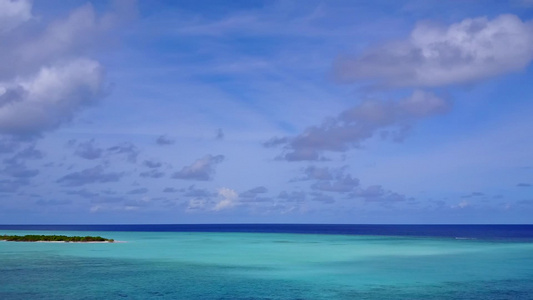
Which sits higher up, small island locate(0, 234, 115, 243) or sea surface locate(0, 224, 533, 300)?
small island locate(0, 234, 115, 243)

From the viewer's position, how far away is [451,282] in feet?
101

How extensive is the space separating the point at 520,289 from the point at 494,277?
4.91 m

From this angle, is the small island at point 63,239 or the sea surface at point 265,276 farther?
the small island at point 63,239

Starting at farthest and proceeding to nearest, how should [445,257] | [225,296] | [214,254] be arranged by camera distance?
[214,254]
[445,257]
[225,296]

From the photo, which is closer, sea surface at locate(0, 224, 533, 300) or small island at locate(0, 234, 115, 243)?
sea surface at locate(0, 224, 533, 300)

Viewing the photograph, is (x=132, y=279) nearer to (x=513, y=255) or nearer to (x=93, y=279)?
(x=93, y=279)

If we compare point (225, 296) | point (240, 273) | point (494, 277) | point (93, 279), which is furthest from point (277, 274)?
point (494, 277)

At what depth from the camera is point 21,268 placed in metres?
36.9

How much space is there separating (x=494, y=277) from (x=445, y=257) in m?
13.7

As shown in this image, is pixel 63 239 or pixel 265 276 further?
pixel 63 239

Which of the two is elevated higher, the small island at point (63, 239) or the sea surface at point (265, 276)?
the small island at point (63, 239)

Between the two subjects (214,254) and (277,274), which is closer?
(277,274)

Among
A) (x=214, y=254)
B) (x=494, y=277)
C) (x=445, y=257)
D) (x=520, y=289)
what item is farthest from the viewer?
(x=214, y=254)

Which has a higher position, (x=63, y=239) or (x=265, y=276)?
(x=63, y=239)
